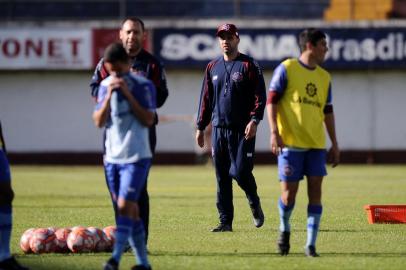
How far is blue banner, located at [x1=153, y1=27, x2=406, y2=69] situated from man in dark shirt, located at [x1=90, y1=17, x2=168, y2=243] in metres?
24.9

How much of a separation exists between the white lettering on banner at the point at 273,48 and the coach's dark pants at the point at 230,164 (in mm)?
22241

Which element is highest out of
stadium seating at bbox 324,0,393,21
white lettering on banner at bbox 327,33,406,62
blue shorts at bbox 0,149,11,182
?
blue shorts at bbox 0,149,11,182

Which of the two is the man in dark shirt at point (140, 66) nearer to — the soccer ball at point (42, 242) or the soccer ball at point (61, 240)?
the soccer ball at point (61, 240)

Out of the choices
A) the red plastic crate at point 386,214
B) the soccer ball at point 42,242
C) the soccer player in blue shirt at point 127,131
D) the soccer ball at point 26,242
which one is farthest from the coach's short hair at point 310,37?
the red plastic crate at point 386,214

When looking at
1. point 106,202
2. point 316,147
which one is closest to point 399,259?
point 316,147

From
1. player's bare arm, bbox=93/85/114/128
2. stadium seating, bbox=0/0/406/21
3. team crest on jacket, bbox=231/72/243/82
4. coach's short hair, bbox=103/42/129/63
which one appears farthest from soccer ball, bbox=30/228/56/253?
stadium seating, bbox=0/0/406/21

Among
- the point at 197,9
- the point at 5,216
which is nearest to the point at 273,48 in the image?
the point at 197,9

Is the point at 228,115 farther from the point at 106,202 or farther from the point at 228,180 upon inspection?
the point at 106,202

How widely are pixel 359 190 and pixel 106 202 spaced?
6.09 metres

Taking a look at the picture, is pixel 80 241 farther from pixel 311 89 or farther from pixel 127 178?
pixel 311 89

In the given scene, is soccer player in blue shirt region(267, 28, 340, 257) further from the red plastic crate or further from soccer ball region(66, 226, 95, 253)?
the red plastic crate

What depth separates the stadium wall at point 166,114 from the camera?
1438 inches

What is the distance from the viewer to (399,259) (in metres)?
10.9

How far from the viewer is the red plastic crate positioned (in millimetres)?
14461
